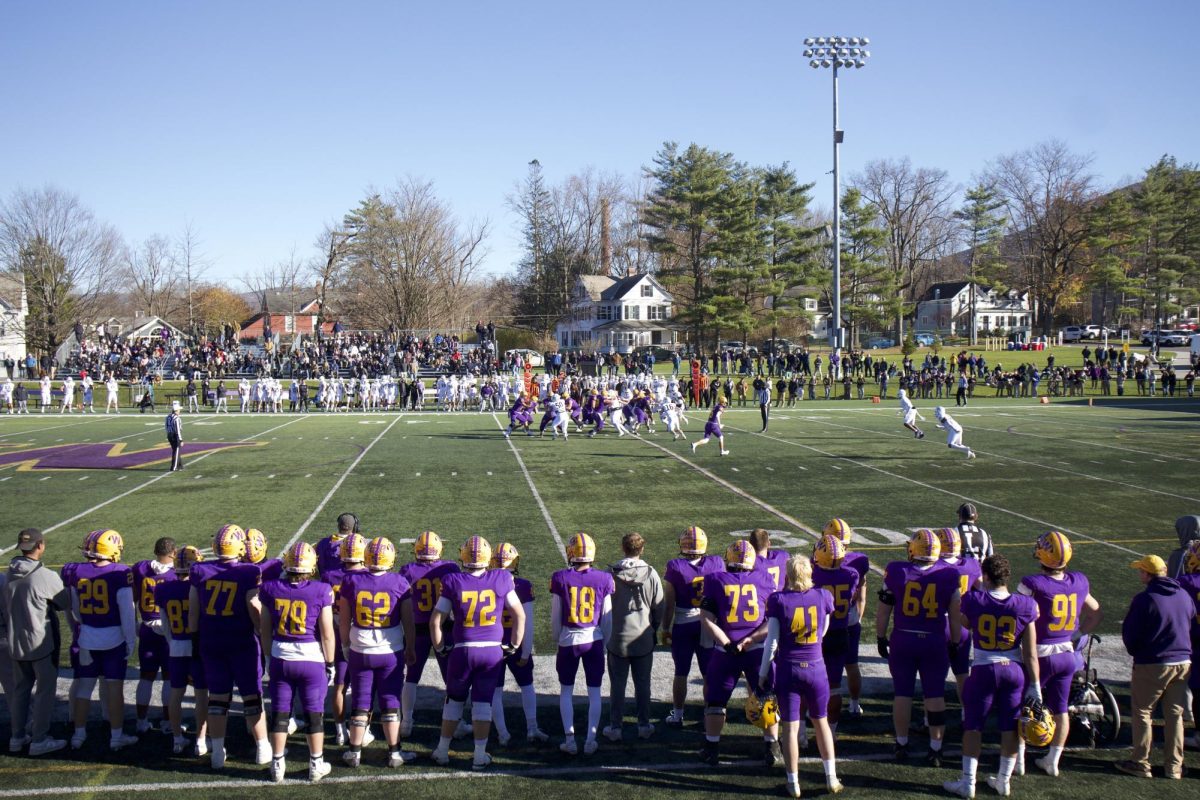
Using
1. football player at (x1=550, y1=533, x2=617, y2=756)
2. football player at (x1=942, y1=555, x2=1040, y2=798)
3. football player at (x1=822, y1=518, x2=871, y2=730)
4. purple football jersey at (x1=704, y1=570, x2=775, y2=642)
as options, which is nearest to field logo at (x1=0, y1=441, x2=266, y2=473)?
football player at (x1=550, y1=533, x2=617, y2=756)

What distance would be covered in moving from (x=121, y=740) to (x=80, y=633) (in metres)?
0.84

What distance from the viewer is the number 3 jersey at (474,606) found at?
20.3ft

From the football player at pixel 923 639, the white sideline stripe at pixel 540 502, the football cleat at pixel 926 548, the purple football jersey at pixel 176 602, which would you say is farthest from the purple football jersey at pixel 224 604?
the white sideline stripe at pixel 540 502

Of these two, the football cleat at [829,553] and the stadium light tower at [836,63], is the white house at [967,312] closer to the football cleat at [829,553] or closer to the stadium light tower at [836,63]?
the stadium light tower at [836,63]

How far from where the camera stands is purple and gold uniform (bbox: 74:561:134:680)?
257 inches

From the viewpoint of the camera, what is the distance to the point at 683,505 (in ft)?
50.9

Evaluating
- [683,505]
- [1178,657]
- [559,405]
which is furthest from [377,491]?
[1178,657]

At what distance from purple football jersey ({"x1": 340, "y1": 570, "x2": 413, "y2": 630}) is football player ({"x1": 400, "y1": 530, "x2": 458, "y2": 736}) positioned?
0.72ft

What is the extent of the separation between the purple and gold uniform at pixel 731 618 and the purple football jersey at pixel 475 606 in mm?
1476

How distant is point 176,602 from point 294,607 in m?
1.09

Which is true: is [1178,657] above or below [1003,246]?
below

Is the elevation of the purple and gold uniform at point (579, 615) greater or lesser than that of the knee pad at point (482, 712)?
greater

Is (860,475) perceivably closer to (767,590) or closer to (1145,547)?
(1145,547)

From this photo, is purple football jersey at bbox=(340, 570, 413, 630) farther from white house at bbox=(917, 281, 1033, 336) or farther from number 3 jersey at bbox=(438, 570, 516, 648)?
white house at bbox=(917, 281, 1033, 336)
